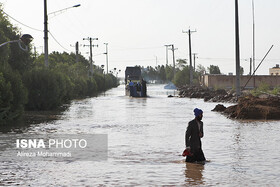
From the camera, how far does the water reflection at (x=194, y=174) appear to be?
36.4 ft

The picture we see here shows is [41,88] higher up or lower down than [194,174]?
higher up

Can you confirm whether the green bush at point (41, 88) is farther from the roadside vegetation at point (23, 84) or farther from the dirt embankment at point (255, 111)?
the dirt embankment at point (255, 111)

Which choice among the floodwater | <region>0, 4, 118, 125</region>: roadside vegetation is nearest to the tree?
<region>0, 4, 118, 125</region>: roadside vegetation

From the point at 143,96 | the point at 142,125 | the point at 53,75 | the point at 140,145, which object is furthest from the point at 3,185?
the point at 143,96

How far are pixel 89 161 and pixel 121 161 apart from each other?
782mm

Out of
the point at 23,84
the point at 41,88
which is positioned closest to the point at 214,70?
the point at 41,88

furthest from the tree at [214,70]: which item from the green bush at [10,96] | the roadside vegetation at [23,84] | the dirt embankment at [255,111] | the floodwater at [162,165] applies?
the floodwater at [162,165]

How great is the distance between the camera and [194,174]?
39.5ft

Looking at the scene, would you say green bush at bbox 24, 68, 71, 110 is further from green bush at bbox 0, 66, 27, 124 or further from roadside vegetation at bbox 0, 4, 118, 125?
green bush at bbox 0, 66, 27, 124

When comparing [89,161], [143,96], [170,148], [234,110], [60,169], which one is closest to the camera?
[60,169]

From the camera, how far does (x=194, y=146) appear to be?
1338 centimetres

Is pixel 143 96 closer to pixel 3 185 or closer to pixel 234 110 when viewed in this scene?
pixel 234 110

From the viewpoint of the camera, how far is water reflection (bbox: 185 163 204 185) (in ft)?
36.4

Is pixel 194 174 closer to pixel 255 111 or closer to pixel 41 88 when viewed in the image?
pixel 255 111
